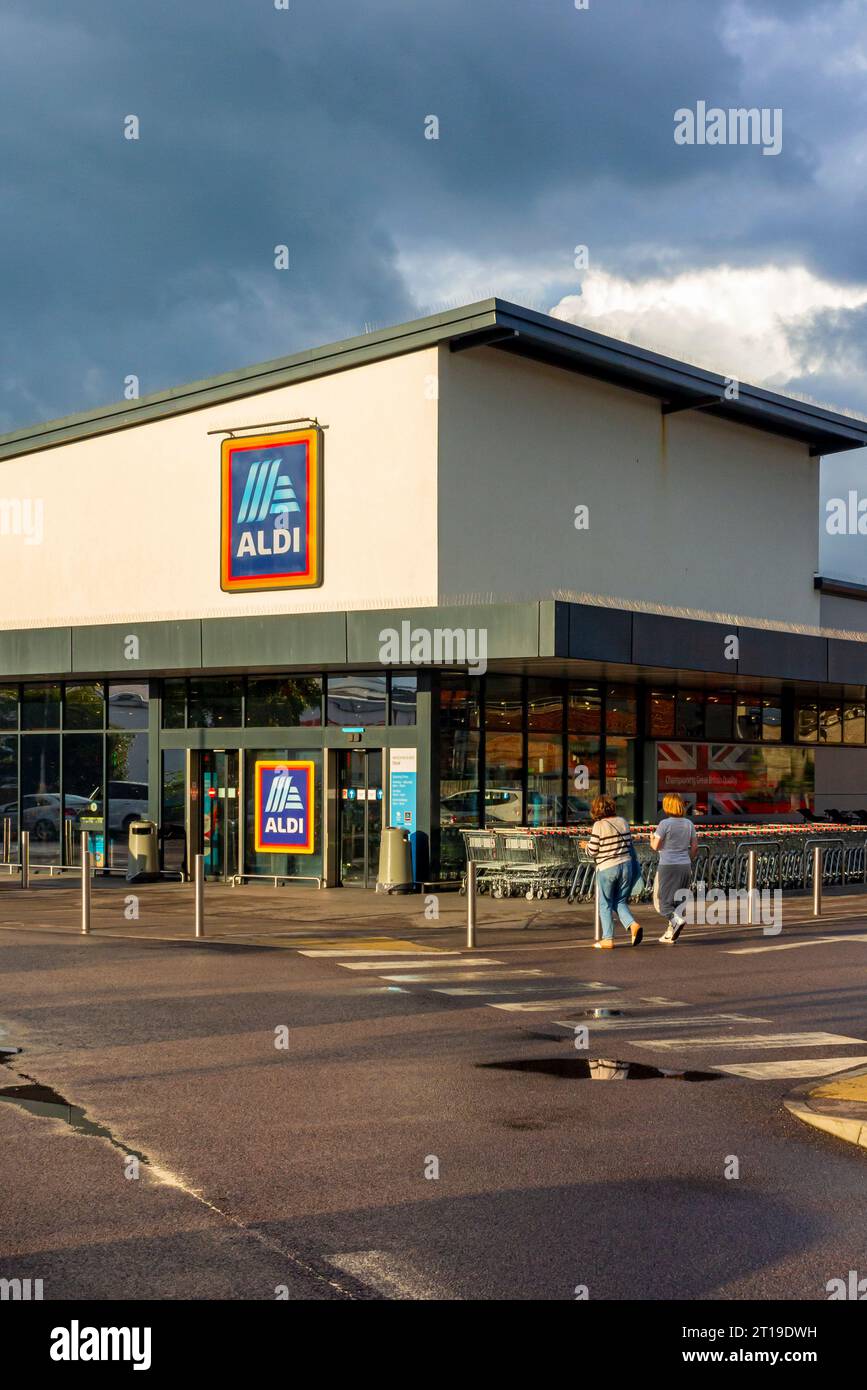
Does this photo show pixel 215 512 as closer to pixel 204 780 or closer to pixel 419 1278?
pixel 204 780

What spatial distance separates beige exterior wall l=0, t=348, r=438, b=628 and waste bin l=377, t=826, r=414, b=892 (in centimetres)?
372

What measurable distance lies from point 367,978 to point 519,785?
410 inches

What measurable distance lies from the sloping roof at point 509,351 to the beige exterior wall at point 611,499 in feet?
1.27

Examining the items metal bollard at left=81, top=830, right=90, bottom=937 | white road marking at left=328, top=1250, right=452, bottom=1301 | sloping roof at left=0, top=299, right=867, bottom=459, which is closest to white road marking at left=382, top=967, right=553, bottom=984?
metal bollard at left=81, top=830, right=90, bottom=937

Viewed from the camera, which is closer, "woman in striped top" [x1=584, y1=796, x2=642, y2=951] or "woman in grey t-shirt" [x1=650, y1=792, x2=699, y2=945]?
"woman in striped top" [x1=584, y1=796, x2=642, y2=951]

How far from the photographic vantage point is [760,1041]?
1112cm

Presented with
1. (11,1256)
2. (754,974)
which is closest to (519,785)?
(754,974)

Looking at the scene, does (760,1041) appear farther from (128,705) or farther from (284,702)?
(128,705)

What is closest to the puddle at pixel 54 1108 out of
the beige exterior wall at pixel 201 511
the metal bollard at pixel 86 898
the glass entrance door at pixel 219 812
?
the metal bollard at pixel 86 898

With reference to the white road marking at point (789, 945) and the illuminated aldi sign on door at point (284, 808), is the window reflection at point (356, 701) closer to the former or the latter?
the illuminated aldi sign on door at point (284, 808)

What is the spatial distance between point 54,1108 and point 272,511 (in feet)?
55.7

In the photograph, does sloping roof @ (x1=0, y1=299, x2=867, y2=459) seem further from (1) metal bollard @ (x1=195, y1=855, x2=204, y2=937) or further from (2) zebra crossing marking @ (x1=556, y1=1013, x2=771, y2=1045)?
(2) zebra crossing marking @ (x1=556, y1=1013, x2=771, y2=1045)

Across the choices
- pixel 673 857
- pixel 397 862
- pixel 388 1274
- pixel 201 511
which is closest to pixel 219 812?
pixel 397 862

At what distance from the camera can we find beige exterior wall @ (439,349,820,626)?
2331 centimetres
